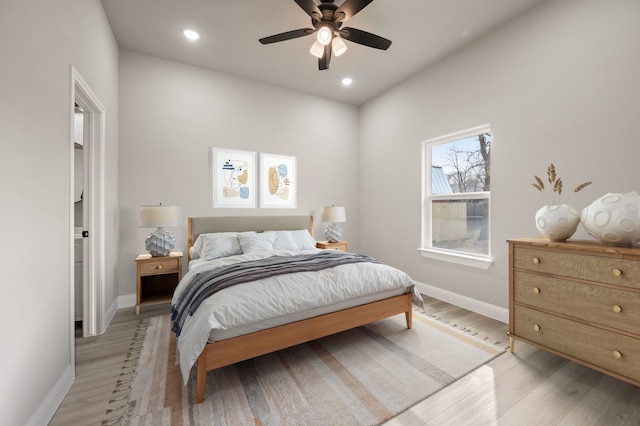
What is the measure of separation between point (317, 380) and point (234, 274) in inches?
38.9

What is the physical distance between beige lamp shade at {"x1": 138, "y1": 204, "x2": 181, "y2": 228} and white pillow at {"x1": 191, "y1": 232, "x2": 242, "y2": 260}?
0.42 m

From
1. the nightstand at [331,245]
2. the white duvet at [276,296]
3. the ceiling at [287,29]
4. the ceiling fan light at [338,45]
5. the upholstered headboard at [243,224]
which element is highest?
the ceiling at [287,29]

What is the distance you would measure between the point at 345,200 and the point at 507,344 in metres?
3.08

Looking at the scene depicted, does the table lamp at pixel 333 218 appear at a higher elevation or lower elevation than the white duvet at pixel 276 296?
higher

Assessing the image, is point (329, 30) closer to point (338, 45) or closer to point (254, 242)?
point (338, 45)

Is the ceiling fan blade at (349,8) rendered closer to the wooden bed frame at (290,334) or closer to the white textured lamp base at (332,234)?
the wooden bed frame at (290,334)

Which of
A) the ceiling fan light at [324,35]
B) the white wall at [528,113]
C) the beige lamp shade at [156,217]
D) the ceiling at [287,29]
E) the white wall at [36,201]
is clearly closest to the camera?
the white wall at [36,201]

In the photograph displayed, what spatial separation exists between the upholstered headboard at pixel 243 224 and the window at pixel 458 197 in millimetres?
1863

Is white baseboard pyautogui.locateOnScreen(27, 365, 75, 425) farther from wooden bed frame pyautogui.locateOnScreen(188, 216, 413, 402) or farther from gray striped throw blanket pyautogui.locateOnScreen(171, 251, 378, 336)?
wooden bed frame pyautogui.locateOnScreen(188, 216, 413, 402)

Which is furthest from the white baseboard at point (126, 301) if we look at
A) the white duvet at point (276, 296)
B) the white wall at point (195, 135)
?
the white duvet at point (276, 296)

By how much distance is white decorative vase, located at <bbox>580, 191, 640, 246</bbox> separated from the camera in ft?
5.40

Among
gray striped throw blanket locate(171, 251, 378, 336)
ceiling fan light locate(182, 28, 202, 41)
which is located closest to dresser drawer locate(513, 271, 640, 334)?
gray striped throw blanket locate(171, 251, 378, 336)

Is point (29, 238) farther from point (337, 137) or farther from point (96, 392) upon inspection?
point (337, 137)

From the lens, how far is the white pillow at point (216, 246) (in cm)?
315
